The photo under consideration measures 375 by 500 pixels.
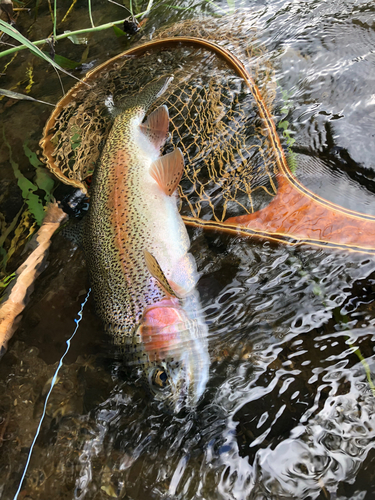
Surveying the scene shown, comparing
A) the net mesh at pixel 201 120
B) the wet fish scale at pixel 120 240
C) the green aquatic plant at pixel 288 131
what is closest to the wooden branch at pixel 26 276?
the net mesh at pixel 201 120

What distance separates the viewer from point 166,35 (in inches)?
160

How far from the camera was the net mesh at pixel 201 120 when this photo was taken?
2.96m

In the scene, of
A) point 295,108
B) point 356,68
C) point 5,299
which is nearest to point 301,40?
point 356,68

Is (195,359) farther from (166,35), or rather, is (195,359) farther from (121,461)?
(166,35)

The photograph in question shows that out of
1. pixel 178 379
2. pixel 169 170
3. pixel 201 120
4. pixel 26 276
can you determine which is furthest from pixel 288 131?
pixel 26 276

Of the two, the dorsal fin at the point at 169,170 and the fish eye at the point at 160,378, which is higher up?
the dorsal fin at the point at 169,170

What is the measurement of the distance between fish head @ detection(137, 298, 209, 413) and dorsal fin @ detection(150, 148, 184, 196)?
3.13 feet

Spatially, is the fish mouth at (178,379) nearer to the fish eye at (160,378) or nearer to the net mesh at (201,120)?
the fish eye at (160,378)

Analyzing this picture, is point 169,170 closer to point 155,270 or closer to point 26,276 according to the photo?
point 155,270

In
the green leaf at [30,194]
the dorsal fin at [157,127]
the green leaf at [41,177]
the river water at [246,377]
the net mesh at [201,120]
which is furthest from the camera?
the green leaf at [41,177]

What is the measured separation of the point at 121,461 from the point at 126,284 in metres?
1.09

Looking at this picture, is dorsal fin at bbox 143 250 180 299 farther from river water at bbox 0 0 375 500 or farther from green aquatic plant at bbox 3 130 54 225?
green aquatic plant at bbox 3 130 54 225

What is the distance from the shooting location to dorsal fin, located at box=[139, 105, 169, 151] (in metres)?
3.18

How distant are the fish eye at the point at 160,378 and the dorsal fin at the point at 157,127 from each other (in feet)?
6.37
